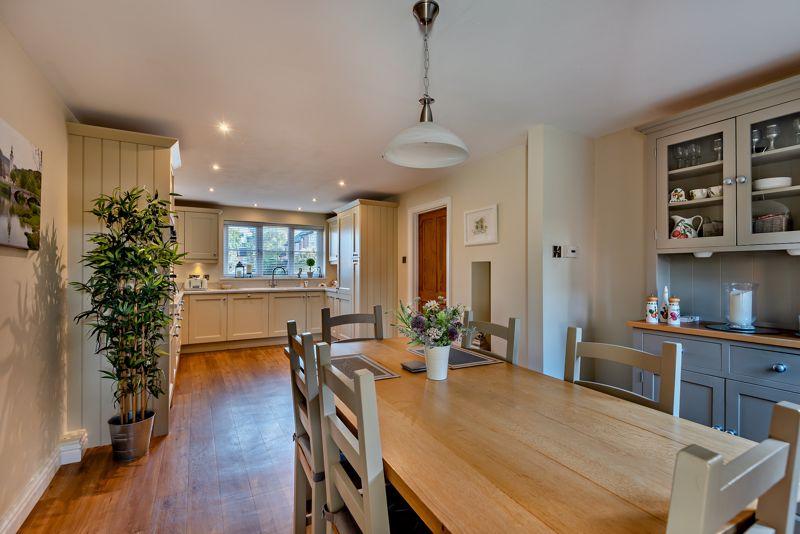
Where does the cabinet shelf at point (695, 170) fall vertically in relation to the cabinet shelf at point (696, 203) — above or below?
above

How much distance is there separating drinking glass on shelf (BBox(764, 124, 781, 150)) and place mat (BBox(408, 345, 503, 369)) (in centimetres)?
209

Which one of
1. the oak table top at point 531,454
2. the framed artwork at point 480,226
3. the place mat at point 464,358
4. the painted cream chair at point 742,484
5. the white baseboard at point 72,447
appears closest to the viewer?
the painted cream chair at point 742,484

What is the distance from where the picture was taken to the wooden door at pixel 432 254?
4550 millimetres

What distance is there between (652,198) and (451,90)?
5.48 ft

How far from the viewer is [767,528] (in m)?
0.62

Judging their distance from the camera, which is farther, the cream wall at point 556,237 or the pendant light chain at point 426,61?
the cream wall at point 556,237

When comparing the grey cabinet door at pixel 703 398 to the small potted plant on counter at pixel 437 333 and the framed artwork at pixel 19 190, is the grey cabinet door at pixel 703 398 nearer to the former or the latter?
the small potted plant on counter at pixel 437 333

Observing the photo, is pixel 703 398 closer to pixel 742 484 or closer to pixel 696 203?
pixel 696 203

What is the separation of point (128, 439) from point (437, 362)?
2.21m

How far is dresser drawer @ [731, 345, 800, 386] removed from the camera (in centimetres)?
190

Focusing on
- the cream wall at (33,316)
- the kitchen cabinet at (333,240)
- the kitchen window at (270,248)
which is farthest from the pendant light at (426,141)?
the kitchen window at (270,248)

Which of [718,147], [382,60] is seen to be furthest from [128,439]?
[718,147]

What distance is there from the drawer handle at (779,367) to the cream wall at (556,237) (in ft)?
4.08

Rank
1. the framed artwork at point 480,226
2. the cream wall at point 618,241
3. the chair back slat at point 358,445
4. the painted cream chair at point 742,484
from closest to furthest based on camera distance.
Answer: the painted cream chair at point 742,484 → the chair back slat at point 358,445 → the cream wall at point 618,241 → the framed artwork at point 480,226
